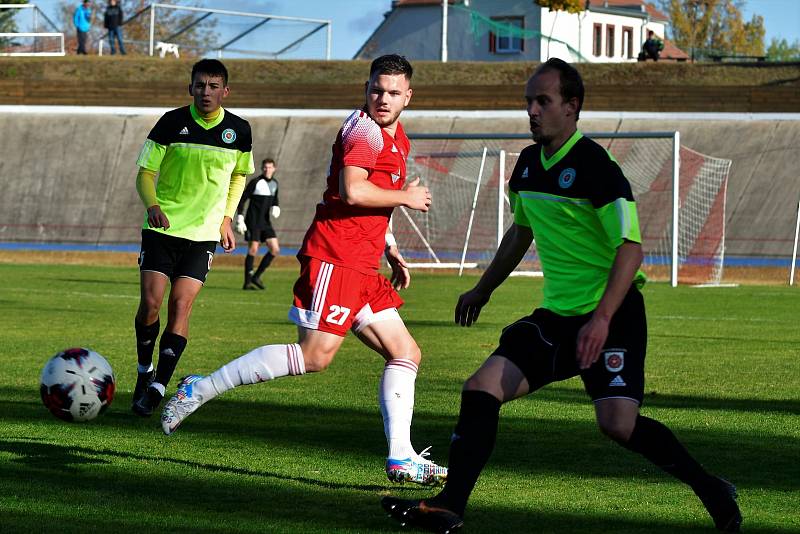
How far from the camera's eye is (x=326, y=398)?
29.0 feet

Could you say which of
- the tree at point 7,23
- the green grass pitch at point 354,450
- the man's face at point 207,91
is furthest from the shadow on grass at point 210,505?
the tree at point 7,23

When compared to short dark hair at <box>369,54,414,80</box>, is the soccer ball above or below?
below

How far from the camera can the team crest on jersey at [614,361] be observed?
4836mm

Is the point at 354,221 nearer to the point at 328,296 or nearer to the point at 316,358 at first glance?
the point at 328,296

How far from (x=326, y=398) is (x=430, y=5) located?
5872 centimetres

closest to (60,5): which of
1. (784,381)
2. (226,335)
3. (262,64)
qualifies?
(262,64)

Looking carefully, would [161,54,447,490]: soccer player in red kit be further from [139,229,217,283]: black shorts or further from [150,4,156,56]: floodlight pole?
[150,4,156,56]: floodlight pole

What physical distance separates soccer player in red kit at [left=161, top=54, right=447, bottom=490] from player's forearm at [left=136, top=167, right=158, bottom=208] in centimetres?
202

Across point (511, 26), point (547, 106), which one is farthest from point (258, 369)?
point (511, 26)

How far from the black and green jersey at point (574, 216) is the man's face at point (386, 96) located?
0.97 metres

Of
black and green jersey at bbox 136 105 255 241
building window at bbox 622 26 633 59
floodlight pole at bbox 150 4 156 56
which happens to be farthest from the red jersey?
building window at bbox 622 26 633 59

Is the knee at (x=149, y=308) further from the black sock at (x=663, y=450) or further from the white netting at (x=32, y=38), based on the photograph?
the white netting at (x=32, y=38)

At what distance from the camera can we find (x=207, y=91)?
7.98 meters

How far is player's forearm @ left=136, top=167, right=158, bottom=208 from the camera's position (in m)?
7.93
